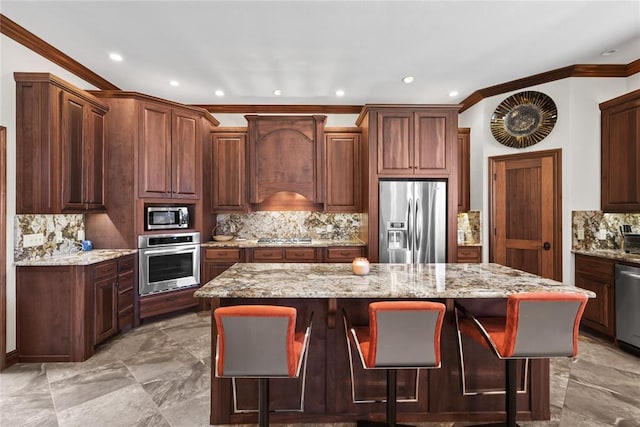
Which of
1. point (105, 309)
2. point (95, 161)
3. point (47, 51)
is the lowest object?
point (105, 309)

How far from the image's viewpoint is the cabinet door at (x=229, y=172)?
15.0 ft

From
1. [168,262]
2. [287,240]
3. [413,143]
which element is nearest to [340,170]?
[413,143]

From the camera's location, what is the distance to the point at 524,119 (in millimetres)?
3957

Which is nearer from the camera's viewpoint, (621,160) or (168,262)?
(621,160)

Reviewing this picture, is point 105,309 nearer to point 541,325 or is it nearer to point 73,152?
point 73,152

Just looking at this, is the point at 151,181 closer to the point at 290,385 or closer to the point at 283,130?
the point at 283,130

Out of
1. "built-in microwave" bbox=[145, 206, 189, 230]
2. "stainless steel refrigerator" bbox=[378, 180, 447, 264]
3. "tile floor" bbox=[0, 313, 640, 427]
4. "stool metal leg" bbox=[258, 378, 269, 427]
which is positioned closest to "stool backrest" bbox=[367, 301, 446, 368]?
"stool metal leg" bbox=[258, 378, 269, 427]

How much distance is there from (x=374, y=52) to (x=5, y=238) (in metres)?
4.01

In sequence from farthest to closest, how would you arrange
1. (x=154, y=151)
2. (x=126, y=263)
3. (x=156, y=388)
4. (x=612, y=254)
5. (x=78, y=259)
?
(x=154, y=151) < (x=126, y=263) < (x=612, y=254) < (x=78, y=259) < (x=156, y=388)

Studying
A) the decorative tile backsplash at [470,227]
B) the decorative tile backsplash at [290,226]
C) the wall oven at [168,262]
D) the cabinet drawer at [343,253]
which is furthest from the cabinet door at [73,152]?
the decorative tile backsplash at [470,227]

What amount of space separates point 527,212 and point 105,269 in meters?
5.16

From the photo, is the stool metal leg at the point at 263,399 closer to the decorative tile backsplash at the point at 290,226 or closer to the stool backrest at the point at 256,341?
the stool backrest at the point at 256,341

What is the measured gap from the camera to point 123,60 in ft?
11.1

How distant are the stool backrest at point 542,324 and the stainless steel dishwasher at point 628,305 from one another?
2173mm
